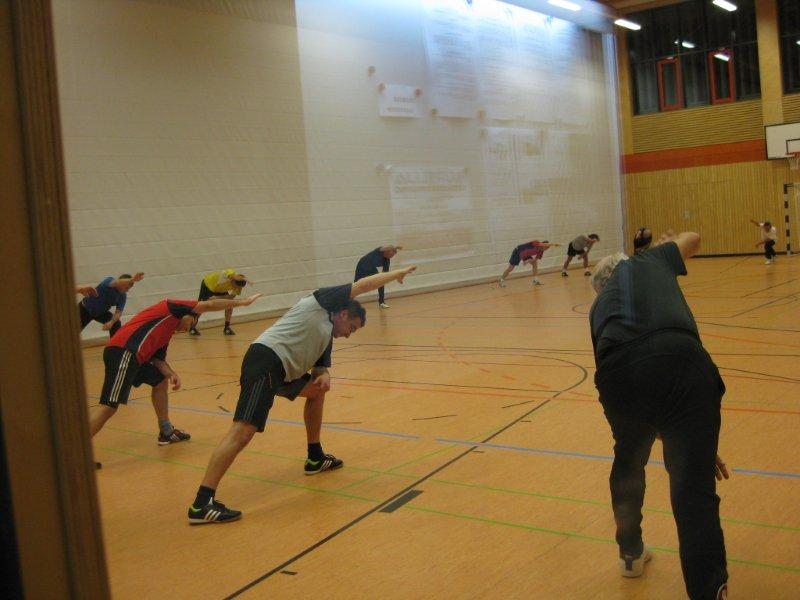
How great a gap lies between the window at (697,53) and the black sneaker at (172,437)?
21257mm

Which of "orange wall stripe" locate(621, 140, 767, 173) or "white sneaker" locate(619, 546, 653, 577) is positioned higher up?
"orange wall stripe" locate(621, 140, 767, 173)

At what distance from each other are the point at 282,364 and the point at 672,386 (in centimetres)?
250

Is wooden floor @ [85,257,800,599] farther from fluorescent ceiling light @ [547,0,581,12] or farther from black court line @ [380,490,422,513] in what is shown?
fluorescent ceiling light @ [547,0,581,12]

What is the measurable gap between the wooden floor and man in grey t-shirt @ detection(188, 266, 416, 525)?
0.27 metres

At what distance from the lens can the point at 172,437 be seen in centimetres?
614

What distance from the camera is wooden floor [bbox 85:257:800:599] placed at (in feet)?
10.8

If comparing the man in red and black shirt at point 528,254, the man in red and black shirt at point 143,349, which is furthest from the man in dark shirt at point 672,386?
the man in red and black shirt at point 528,254

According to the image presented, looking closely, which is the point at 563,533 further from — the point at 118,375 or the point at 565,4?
the point at 565,4

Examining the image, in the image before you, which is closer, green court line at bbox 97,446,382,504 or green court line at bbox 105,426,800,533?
green court line at bbox 105,426,800,533

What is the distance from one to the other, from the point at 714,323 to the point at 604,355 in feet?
27.9

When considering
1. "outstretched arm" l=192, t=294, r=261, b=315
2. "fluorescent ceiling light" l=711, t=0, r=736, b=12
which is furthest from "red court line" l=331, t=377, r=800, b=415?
"fluorescent ceiling light" l=711, t=0, r=736, b=12

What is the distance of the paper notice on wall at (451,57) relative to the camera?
989cm

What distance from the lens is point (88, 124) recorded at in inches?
494

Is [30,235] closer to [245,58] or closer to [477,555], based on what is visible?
[477,555]
